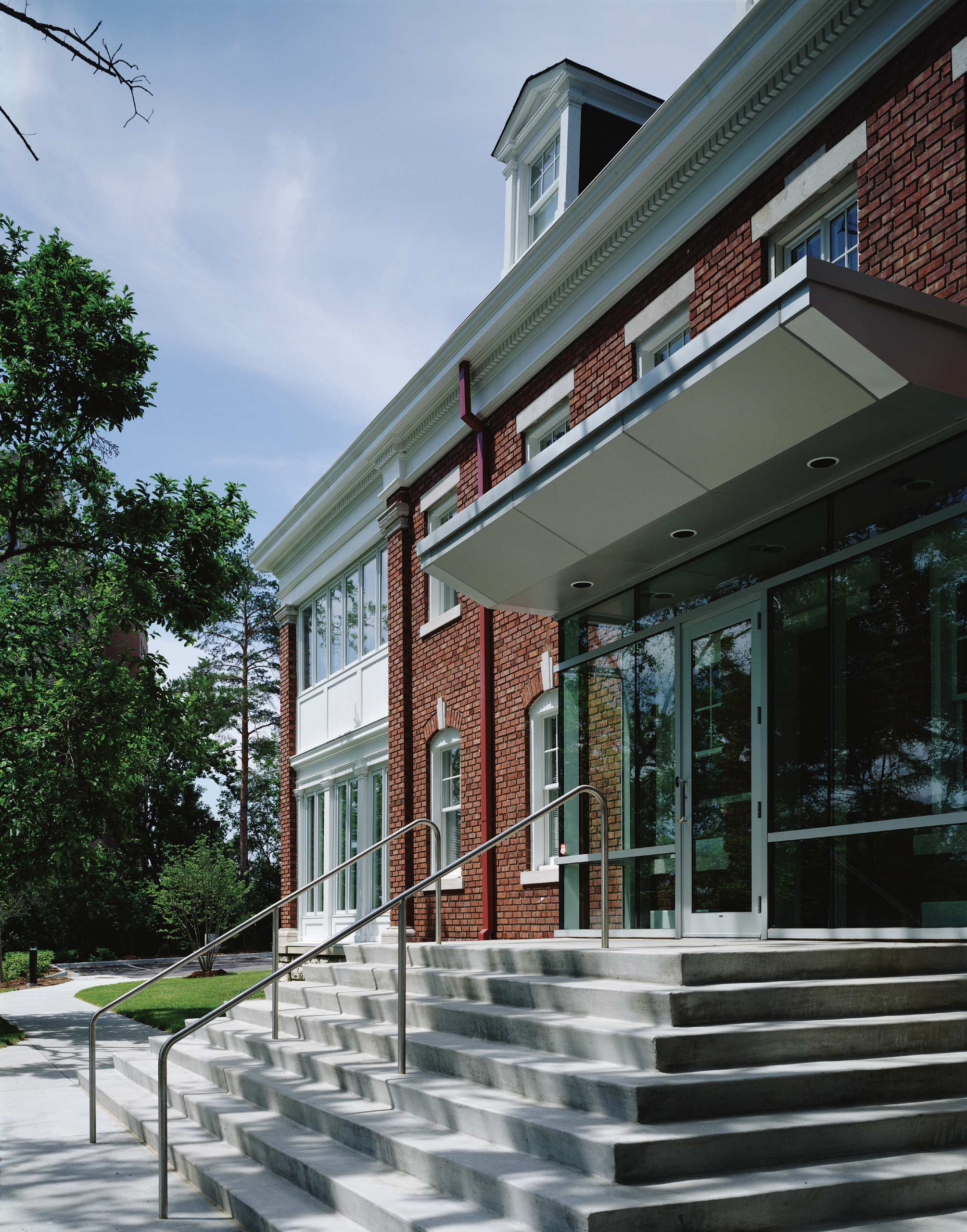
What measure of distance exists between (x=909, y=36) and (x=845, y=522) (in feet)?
11.6

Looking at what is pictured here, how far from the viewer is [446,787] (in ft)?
54.0

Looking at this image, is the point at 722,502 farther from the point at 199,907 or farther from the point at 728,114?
the point at 199,907

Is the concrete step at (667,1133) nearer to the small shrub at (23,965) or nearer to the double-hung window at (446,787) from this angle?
the double-hung window at (446,787)

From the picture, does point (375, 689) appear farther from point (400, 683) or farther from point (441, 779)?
point (441, 779)

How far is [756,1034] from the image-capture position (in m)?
6.13

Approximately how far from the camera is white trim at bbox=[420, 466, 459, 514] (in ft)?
52.8

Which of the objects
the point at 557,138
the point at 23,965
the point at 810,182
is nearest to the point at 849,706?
the point at 810,182

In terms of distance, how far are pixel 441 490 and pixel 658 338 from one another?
5047 millimetres

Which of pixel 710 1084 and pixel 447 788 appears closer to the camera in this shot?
pixel 710 1084

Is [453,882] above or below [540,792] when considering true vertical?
below

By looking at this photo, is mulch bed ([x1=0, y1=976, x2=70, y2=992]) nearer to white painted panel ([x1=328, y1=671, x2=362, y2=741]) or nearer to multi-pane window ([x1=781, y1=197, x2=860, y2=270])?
white painted panel ([x1=328, y1=671, x2=362, y2=741])

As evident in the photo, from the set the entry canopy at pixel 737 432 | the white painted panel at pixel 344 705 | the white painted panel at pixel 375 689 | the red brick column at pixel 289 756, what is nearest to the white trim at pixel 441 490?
the white painted panel at pixel 375 689

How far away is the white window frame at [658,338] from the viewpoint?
11.8 metres

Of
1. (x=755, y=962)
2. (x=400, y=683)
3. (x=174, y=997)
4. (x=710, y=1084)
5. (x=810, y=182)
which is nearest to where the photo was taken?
(x=710, y=1084)
